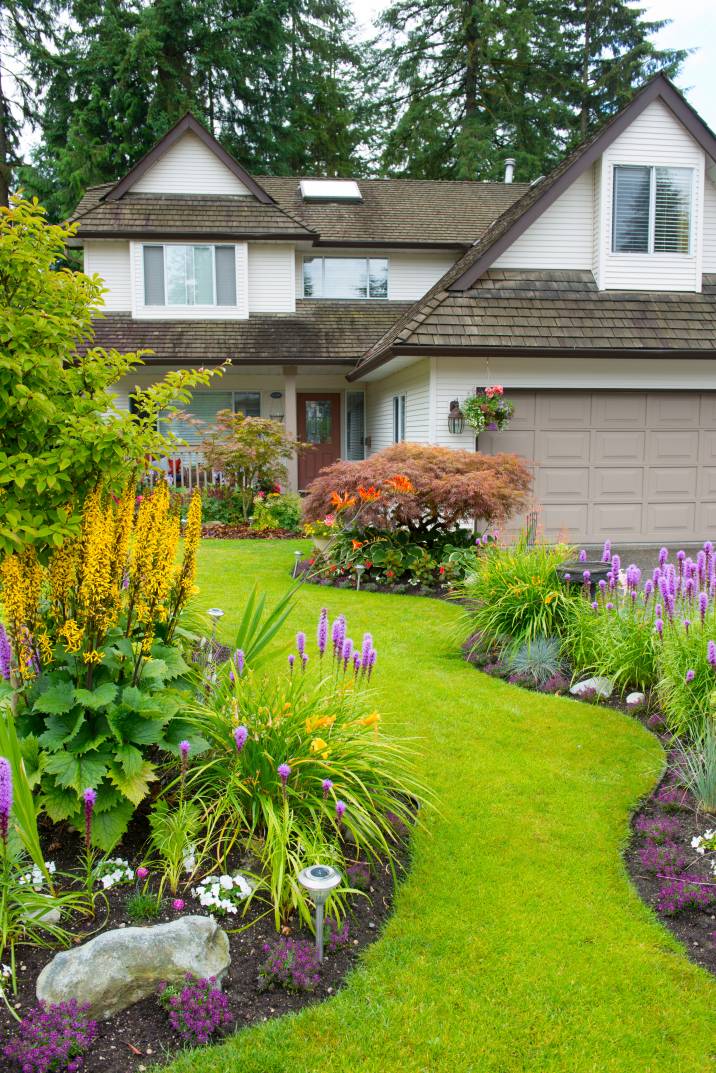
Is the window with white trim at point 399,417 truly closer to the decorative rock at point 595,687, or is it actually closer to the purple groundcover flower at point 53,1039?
the decorative rock at point 595,687

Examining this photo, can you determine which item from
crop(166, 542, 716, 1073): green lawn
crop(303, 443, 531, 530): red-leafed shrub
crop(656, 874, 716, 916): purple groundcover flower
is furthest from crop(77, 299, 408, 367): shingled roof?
crop(656, 874, 716, 916): purple groundcover flower

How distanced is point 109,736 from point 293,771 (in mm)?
786

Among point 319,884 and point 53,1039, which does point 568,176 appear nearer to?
point 319,884

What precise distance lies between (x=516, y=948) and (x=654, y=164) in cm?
1291

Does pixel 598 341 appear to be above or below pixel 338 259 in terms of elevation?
below

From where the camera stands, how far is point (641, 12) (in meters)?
30.0

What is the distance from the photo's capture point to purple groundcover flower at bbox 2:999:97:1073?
2365mm

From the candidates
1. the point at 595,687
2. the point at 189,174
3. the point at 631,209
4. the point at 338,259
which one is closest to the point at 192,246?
the point at 189,174

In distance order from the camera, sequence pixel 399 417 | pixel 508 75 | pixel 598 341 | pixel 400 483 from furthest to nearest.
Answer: pixel 508 75 → pixel 399 417 → pixel 598 341 → pixel 400 483

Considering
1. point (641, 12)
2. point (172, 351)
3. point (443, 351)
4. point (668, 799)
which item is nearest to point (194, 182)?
point (172, 351)

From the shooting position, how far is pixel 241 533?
1362cm

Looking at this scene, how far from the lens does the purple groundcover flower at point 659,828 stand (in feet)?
12.6

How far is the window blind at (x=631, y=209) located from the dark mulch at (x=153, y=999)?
39.6 ft

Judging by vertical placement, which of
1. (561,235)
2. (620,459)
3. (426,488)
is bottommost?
(426,488)
